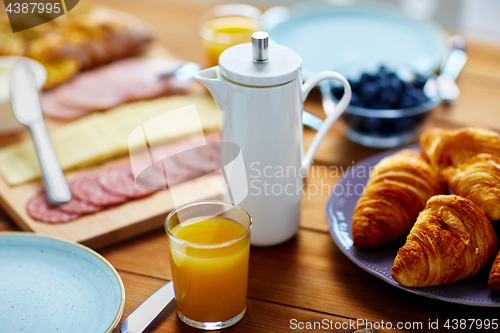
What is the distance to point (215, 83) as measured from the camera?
770mm

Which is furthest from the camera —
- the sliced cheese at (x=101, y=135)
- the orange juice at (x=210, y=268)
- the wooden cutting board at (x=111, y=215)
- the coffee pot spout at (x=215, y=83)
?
the sliced cheese at (x=101, y=135)

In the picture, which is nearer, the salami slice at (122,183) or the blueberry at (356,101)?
the salami slice at (122,183)

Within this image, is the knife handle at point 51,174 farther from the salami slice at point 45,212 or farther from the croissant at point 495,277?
the croissant at point 495,277

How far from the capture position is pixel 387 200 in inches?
31.9

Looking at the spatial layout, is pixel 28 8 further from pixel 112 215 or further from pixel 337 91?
pixel 337 91

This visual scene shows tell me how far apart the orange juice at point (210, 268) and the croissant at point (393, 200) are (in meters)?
0.21

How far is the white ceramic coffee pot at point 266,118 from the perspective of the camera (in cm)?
75

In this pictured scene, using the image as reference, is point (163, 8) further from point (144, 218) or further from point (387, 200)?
point (387, 200)

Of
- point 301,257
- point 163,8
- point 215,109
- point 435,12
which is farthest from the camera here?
point 435,12

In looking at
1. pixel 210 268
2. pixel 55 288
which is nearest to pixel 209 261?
pixel 210 268

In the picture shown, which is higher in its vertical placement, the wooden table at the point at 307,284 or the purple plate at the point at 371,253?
the purple plate at the point at 371,253

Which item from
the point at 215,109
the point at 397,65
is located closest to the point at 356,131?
the point at 397,65

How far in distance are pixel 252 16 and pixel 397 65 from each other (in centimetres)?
50

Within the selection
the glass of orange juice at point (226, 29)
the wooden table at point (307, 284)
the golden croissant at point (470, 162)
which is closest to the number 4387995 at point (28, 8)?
the glass of orange juice at point (226, 29)
